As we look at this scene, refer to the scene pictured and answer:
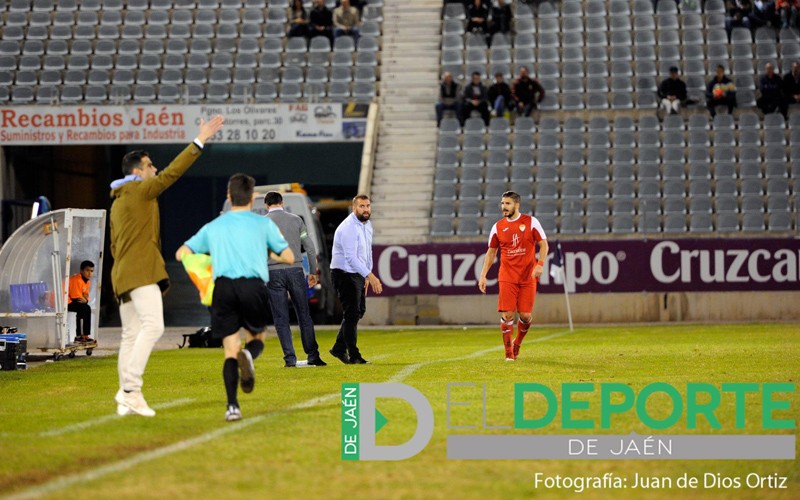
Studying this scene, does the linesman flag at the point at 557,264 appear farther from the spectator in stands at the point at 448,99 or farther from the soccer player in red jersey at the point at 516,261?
the soccer player in red jersey at the point at 516,261

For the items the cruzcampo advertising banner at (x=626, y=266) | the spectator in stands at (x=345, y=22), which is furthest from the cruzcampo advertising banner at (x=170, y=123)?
the cruzcampo advertising banner at (x=626, y=266)

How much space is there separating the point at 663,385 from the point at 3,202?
2359cm

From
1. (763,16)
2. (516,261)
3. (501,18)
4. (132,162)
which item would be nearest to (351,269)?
(516,261)

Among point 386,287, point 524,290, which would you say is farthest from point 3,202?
point 524,290

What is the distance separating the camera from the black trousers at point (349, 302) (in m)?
15.7

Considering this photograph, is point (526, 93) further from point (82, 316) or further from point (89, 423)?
point (89, 423)

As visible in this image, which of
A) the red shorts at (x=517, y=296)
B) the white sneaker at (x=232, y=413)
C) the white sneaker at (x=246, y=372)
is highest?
the red shorts at (x=517, y=296)

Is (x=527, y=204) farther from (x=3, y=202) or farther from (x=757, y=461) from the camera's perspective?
(x=757, y=461)

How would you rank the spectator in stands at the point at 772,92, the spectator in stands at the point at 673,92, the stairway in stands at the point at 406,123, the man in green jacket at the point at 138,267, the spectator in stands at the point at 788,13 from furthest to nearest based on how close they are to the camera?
the spectator in stands at the point at 788,13 → the spectator in stands at the point at 673,92 → the spectator in stands at the point at 772,92 → the stairway in stands at the point at 406,123 → the man in green jacket at the point at 138,267

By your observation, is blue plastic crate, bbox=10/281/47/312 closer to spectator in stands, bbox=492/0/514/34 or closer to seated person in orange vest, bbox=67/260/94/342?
seated person in orange vest, bbox=67/260/94/342

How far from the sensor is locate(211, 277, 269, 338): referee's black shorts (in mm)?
9727

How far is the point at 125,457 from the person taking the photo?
25.9ft

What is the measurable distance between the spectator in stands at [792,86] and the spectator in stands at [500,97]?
22.1 feet

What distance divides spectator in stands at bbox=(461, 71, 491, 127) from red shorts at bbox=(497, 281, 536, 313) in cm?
1737
